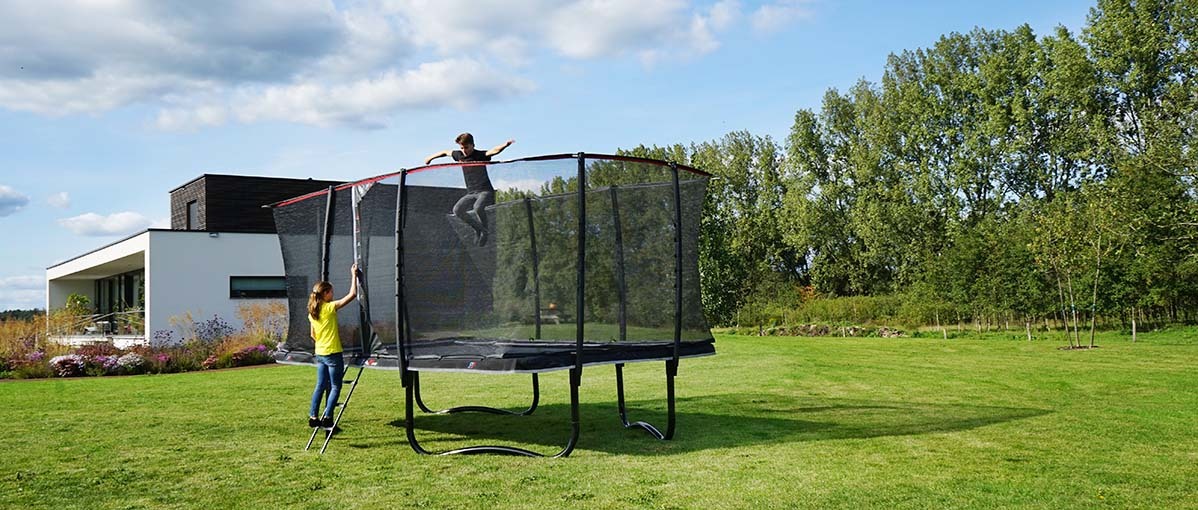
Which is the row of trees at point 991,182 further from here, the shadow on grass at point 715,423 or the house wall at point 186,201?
the house wall at point 186,201

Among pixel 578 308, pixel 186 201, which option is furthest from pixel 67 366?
pixel 186 201

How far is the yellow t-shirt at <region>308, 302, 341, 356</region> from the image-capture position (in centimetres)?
746

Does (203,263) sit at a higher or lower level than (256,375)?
higher

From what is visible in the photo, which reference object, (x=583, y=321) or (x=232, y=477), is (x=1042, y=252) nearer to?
(x=583, y=321)

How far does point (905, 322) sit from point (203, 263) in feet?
67.5

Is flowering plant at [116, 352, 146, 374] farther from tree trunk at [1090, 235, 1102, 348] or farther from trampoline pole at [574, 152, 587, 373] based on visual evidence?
tree trunk at [1090, 235, 1102, 348]

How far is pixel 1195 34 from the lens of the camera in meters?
27.9

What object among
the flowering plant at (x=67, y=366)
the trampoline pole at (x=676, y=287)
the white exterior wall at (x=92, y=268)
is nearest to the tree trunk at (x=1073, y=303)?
the trampoline pole at (x=676, y=287)

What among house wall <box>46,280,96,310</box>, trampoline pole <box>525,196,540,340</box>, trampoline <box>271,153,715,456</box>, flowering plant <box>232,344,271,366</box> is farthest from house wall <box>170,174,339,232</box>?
trampoline pole <box>525,196,540,340</box>

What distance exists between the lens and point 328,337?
7.48 metres

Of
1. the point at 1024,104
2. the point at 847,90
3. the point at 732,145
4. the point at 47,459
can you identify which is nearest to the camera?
the point at 47,459

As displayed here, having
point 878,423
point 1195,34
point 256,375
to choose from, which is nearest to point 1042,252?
point 1195,34

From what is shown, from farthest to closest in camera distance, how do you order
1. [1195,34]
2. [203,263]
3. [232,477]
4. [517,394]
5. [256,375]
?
[1195,34]
[203,263]
[256,375]
[517,394]
[232,477]

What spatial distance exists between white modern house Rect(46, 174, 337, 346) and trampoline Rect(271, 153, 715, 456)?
528 inches
